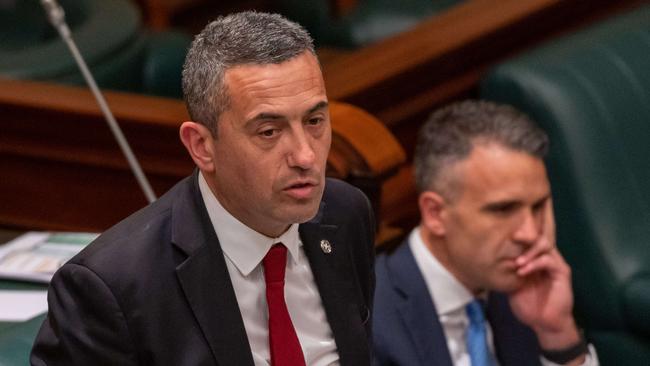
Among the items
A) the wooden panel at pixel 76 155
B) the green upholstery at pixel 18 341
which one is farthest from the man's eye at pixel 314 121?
the wooden panel at pixel 76 155

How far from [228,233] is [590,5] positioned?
83.6 inches

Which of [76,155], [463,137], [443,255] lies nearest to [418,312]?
[443,255]

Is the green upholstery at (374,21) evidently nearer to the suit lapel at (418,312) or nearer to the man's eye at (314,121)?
the suit lapel at (418,312)

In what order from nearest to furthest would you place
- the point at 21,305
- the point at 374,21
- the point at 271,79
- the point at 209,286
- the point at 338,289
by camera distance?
the point at 271,79, the point at 209,286, the point at 338,289, the point at 21,305, the point at 374,21

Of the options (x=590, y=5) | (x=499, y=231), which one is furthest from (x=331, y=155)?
(x=590, y=5)

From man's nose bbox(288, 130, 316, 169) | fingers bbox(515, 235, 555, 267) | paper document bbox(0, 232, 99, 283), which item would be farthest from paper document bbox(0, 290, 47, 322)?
fingers bbox(515, 235, 555, 267)

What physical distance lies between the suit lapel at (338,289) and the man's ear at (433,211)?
24.7 inches

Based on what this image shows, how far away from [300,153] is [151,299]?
251 mm

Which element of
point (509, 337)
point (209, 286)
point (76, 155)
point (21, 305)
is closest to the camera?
point (209, 286)

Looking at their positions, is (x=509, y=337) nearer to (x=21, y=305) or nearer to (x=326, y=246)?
(x=326, y=246)

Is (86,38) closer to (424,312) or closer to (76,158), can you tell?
(76,158)

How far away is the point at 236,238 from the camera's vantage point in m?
1.65

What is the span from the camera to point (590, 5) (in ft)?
11.6

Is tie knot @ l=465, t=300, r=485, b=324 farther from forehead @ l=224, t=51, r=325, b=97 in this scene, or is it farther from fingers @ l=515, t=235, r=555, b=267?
forehead @ l=224, t=51, r=325, b=97
